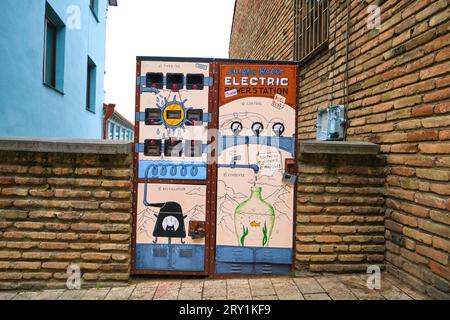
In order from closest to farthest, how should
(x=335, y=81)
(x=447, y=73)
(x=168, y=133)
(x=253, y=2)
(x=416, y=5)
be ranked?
(x=447, y=73)
(x=416, y=5)
(x=168, y=133)
(x=335, y=81)
(x=253, y=2)

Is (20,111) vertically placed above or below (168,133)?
above

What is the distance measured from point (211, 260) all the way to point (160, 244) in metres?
0.56

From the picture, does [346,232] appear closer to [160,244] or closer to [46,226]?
Result: [160,244]

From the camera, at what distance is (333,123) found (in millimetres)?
4098

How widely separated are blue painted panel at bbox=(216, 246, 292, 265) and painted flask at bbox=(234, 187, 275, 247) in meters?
0.06

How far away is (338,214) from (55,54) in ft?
23.8

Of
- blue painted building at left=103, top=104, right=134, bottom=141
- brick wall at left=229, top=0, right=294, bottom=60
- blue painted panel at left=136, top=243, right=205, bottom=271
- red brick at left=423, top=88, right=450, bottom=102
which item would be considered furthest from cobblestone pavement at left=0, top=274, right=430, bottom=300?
blue painted building at left=103, top=104, right=134, bottom=141

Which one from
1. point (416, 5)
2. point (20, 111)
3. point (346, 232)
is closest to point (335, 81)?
point (416, 5)

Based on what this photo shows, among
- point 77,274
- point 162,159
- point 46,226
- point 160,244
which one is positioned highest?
point 162,159

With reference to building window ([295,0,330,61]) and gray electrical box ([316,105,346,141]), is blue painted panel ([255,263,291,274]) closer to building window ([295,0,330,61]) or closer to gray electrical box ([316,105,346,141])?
gray electrical box ([316,105,346,141])

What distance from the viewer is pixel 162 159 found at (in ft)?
10.5
